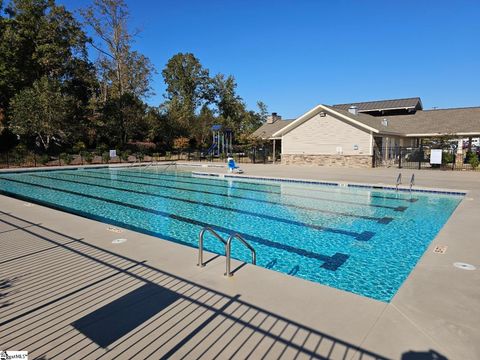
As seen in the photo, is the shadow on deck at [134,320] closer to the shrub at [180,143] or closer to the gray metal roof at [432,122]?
the gray metal roof at [432,122]

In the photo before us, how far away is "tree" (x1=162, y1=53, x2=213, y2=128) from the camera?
2057 inches

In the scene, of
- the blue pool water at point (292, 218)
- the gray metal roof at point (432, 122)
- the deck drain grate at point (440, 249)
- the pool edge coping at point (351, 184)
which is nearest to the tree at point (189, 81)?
the gray metal roof at point (432, 122)

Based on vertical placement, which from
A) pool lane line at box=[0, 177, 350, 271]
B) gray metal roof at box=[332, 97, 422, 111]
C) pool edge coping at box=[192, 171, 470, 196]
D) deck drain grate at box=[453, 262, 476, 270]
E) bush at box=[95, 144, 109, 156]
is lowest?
pool lane line at box=[0, 177, 350, 271]

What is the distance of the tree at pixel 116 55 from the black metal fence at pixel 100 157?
8.72 metres

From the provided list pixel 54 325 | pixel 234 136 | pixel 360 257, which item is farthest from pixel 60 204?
pixel 234 136

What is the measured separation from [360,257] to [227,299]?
12.1 ft

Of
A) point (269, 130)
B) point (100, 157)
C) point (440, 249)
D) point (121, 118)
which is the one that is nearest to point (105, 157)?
point (100, 157)

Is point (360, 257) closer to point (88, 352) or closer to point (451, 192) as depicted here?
point (88, 352)

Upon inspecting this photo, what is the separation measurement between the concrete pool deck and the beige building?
18.7 m

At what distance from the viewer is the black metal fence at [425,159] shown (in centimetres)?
2150

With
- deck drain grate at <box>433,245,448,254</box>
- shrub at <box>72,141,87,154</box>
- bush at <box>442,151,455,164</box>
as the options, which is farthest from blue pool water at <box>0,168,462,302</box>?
shrub at <box>72,141,87,154</box>

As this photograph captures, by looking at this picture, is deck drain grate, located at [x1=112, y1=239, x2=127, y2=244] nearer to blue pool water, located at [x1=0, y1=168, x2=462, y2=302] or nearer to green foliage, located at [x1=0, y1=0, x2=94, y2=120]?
blue pool water, located at [x1=0, y1=168, x2=462, y2=302]

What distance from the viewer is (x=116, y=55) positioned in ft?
120

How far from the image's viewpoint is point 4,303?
3637mm
